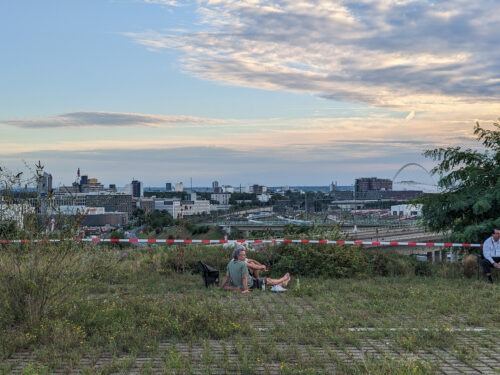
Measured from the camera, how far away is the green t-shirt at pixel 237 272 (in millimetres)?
11539

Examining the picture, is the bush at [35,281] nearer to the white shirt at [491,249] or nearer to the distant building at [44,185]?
the distant building at [44,185]

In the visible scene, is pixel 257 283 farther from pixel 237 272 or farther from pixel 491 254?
pixel 491 254

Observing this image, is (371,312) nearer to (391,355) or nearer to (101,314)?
(391,355)

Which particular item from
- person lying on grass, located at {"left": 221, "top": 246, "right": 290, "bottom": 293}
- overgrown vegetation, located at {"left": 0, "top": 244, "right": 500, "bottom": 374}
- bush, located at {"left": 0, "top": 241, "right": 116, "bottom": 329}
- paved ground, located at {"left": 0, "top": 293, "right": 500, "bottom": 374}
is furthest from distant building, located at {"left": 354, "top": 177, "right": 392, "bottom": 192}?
bush, located at {"left": 0, "top": 241, "right": 116, "bottom": 329}

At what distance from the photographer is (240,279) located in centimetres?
1166

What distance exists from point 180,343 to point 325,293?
4464mm

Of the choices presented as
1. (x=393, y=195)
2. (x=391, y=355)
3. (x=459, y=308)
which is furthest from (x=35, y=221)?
(x=393, y=195)

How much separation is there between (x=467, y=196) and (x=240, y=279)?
6798 mm

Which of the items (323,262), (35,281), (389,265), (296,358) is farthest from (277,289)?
(35,281)

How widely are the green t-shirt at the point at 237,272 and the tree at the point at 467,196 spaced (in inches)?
244

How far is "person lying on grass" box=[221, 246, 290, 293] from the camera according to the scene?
37.7 ft

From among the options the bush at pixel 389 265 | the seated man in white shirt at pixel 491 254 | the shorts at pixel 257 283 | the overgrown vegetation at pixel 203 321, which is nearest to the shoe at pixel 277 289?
the overgrown vegetation at pixel 203 321

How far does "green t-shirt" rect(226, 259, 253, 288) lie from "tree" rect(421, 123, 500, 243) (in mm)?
6204

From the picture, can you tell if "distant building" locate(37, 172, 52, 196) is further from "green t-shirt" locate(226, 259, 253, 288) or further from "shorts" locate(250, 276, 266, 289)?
"shorts" locate(250, 276, 266, 289)
